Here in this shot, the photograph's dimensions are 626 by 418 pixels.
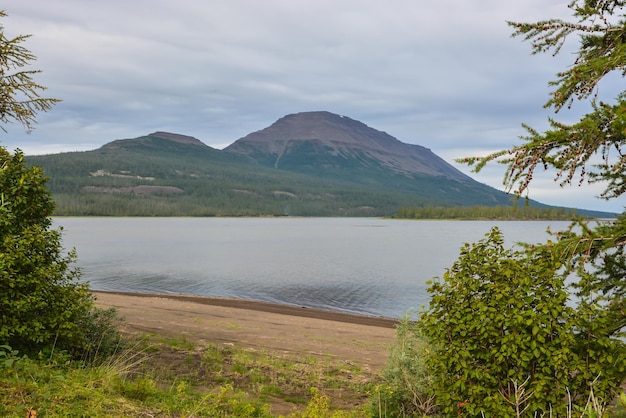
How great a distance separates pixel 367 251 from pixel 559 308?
74.1 m

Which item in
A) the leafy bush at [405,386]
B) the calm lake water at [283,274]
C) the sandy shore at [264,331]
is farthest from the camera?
the calm lake water at [283,274]

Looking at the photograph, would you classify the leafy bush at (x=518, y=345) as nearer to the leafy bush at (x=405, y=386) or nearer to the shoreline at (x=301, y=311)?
the leafy bush at (x=405, y=386)

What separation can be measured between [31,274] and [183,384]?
3.41m

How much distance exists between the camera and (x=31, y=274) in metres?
8.54

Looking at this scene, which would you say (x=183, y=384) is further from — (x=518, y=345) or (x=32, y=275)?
(x=518, y=345)

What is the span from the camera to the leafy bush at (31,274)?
27.4 feet

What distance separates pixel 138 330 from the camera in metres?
15.4

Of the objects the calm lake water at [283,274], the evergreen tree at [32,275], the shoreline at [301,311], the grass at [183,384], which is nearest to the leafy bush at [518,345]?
the grass at [183,384]

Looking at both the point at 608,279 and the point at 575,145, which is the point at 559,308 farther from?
the point at 575,145

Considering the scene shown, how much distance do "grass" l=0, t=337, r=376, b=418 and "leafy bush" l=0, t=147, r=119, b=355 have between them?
488 millimetres

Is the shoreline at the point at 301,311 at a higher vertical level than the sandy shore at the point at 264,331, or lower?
lower

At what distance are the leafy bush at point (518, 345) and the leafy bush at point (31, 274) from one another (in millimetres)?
6742

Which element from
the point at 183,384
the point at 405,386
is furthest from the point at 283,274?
the point at 405,386

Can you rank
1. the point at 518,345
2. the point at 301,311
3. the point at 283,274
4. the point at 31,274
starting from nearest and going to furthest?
the point at 518,345 → the point at 31,274 → the point at 301,311 → the point at 283,274
